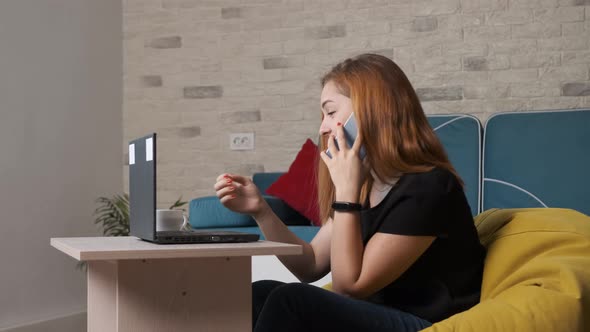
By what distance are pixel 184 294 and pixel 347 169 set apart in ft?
1.37

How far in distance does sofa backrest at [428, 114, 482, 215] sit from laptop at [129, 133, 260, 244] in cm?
242

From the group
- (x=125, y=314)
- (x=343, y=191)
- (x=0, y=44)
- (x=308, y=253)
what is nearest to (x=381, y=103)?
(x=343, y=191)

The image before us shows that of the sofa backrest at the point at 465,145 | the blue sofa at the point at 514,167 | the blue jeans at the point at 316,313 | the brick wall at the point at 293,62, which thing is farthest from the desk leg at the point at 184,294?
the brick wall at the point at 293,62

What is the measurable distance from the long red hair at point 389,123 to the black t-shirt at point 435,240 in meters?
0.05

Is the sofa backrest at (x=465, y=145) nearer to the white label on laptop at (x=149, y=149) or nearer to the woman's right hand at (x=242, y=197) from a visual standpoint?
the woman's right hand at (x=242, y=197)

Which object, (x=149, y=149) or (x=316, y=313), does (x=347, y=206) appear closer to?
(x=316, y=313)

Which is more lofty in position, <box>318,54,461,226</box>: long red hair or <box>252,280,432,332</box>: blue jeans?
<box>318,54,461,226</box>: long red hair

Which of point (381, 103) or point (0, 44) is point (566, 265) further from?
point (0, 44)

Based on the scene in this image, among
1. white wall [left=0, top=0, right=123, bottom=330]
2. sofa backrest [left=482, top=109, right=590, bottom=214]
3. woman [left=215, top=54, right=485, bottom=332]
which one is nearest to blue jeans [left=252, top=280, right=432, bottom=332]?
woman [left=215, top=54, right=485, bottom=332]

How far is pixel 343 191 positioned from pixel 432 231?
20 centimetres

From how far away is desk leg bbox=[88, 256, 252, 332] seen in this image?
1.51m

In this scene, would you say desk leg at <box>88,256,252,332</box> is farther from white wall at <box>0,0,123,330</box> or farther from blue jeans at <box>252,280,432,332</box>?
white wall at <box>0,0,123,330</box>

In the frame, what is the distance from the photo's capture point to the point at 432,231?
1569 millimetres

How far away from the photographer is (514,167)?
12.5 ft
